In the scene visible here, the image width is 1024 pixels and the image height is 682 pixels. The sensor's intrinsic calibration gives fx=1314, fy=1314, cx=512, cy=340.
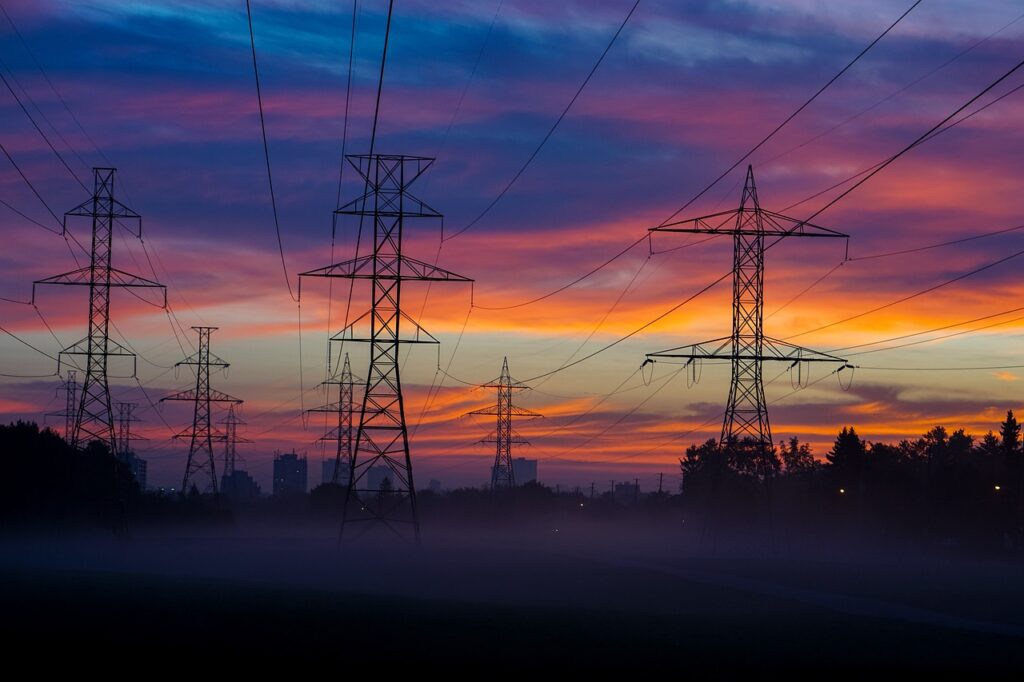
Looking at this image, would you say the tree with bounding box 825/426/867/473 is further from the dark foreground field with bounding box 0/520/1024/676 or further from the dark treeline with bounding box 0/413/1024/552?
the dark foreground field with bounding box 0/520/1024/676

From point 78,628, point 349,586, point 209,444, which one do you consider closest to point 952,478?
point 209,444

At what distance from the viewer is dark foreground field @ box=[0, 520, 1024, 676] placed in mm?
29016

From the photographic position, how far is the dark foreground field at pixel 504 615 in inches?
1142

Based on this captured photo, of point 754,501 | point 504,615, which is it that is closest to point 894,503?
point 754,501

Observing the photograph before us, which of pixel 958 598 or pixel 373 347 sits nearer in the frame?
pixel 958 598

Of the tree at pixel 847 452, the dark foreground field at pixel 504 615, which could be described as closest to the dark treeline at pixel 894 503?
the tree at pixel 847 452

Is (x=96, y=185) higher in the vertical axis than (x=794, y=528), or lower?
higher

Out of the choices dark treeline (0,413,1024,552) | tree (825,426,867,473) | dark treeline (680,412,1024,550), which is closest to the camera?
dark treeline (0,413,1024,552)

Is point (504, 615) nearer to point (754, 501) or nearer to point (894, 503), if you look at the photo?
point (754, 501)

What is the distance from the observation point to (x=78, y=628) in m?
30.8

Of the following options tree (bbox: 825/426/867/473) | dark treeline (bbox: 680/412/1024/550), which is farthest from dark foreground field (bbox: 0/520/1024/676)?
tree (bbox: 825/426/867/473)

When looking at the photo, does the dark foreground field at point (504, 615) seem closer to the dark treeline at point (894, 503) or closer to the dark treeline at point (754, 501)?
the dark treeline at point (754, 501)

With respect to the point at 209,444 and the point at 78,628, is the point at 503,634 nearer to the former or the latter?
the point at 78,628

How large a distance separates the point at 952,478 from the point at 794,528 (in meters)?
18.4
